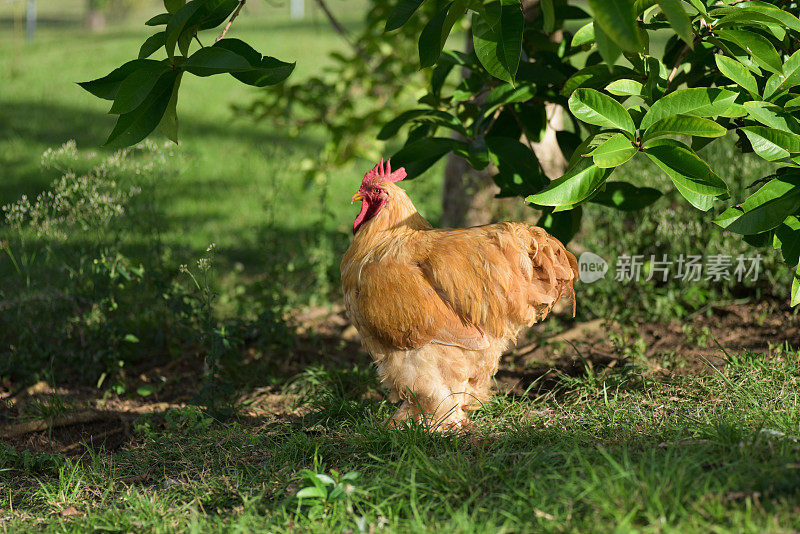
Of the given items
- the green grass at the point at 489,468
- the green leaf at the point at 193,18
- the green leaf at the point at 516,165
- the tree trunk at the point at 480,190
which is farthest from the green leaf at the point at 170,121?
the tree trunk at the point at 480,190

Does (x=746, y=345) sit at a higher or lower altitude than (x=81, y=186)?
lower

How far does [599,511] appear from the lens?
7.18 feet

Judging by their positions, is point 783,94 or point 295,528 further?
point 783,94

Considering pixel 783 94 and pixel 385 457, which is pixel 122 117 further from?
pixel 783 94

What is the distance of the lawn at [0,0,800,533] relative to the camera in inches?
93.0

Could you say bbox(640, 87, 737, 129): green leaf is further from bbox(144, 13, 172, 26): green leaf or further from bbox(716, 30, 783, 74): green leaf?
bbox(144, 13, 172, 26): green leaf

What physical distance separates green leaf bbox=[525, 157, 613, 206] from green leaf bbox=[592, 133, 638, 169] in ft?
0.42

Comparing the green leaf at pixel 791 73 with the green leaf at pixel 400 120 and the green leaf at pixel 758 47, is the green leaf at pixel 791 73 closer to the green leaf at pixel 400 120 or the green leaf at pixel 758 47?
the green leaf at pixel 758 47

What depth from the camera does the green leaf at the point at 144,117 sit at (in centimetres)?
243

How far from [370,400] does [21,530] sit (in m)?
1.78

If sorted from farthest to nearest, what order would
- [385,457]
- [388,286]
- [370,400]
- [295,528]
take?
1. [370,400]
2. [388,286]
3. [385,457]
4. [295,528]

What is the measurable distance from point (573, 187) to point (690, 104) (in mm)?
506

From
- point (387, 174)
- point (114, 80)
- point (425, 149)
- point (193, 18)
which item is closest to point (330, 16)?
point (387, 174)

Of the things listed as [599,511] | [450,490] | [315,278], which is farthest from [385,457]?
[315,278]
